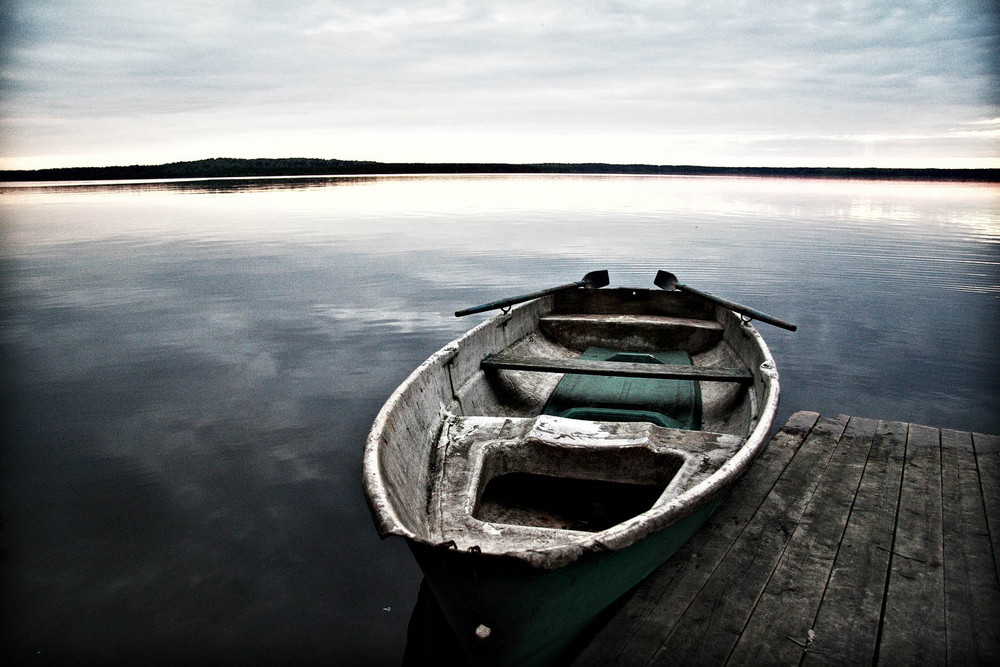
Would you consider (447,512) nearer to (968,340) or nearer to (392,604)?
(392,604)

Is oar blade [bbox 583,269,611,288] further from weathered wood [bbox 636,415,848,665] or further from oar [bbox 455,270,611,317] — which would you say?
weathered wood [bbox 636,415,848,665]

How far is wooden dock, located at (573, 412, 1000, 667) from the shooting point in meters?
2.94

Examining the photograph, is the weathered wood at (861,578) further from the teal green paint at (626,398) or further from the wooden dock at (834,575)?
the teal green paint at (626,398)

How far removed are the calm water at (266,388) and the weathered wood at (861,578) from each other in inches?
98.3

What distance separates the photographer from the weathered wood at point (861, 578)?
292cm

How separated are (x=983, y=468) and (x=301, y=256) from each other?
59.9ft

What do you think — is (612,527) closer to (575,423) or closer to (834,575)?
(575,423)

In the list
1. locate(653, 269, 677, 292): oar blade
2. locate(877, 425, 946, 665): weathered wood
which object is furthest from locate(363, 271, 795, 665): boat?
locate(653, 269, 677, 292): oar blade

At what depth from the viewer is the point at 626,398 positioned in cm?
585

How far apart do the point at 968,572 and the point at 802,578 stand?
0.99 metres

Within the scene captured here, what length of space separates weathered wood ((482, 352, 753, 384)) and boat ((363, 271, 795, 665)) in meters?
0.02

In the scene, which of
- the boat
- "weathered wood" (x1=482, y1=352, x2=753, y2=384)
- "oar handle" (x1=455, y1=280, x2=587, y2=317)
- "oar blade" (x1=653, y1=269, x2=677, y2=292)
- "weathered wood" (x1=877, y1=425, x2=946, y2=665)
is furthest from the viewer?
"oar blade" (x1=653, y1=269, x2=677, y2=292)

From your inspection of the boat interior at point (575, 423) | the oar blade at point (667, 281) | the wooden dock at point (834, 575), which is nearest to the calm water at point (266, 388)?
the boat interior at point (575, 423)

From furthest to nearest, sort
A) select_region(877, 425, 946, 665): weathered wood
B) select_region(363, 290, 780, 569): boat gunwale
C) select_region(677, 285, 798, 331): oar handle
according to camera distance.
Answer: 1. select_region(677, 285, 798, 331): oar handle
2. select_region(877, 425, 946, 665): weathered wood
3. select_region(363, 290, 780, 569): boat gunwale
